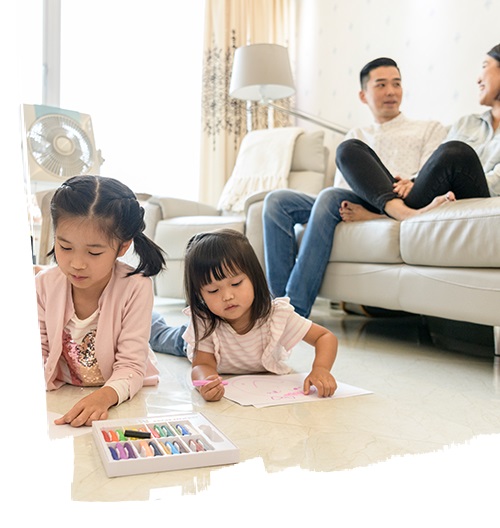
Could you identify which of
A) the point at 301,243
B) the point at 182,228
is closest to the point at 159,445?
the point at 301,243

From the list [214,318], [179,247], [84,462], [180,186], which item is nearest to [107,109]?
[180,186]

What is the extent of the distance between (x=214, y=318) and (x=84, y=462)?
61 cm

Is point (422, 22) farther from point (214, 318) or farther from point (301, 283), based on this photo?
point (214, 318)

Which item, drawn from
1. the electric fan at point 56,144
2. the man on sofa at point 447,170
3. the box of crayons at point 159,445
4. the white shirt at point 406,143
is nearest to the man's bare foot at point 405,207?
the man on sofa at point 447,170

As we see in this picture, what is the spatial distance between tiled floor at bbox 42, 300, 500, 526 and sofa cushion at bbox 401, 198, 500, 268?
29cm

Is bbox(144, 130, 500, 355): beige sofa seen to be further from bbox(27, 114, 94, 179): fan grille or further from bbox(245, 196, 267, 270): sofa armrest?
bbox(27, 114, 94, 179): fan grille

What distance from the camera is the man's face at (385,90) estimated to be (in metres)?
2.52

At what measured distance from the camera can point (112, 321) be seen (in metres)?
1.30

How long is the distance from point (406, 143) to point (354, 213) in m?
0.60

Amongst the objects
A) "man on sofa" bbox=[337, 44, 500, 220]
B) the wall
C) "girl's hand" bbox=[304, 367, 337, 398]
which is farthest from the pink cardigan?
the wall

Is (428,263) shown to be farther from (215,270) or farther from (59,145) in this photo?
(59,145)

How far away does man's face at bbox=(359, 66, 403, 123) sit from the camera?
8.28 feet

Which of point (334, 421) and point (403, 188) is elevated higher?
point (403, 188)

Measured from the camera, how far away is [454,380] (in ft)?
4.79
